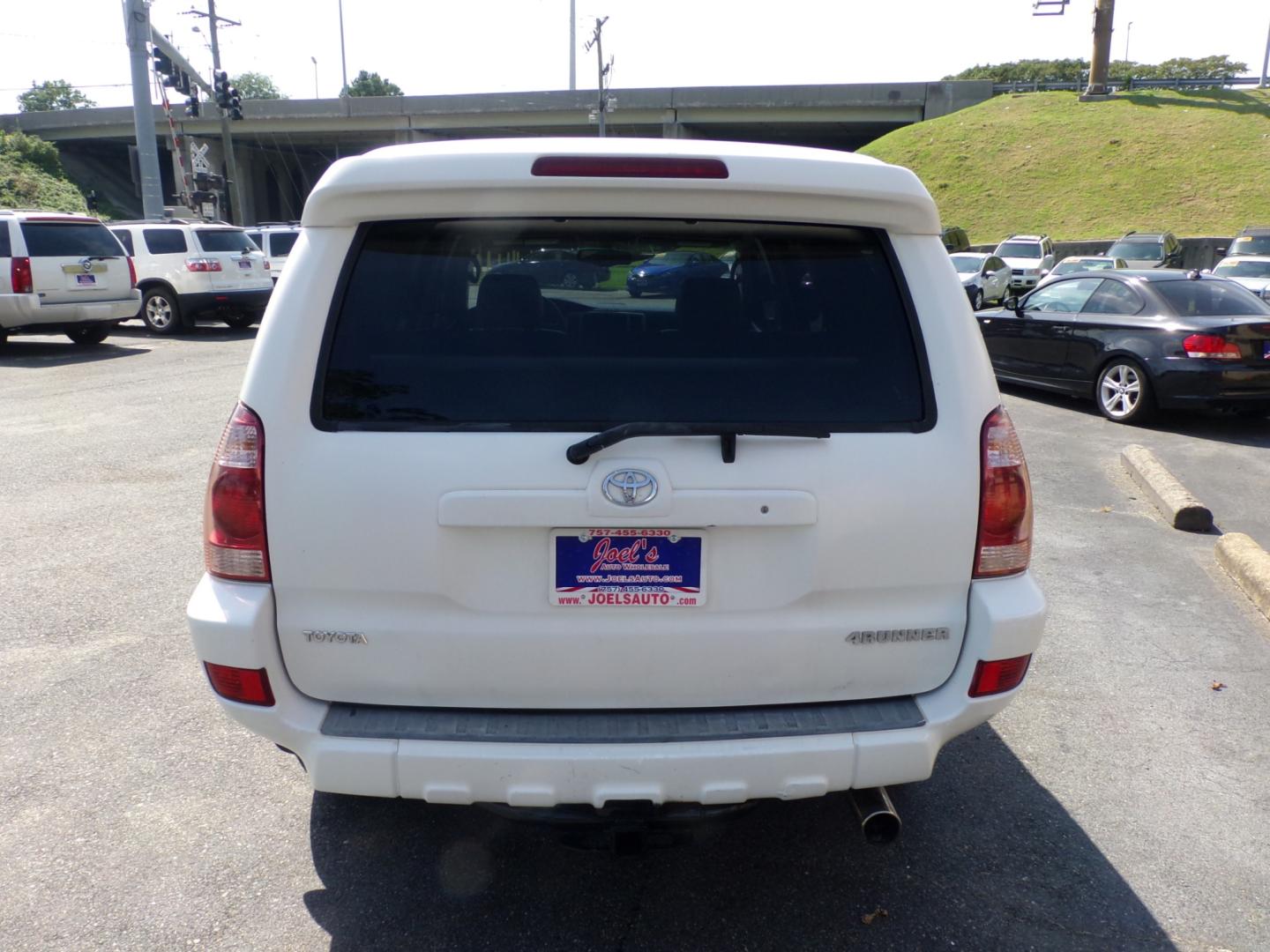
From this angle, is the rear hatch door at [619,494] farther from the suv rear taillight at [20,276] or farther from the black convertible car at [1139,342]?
the suv rear taillight at [20,276]

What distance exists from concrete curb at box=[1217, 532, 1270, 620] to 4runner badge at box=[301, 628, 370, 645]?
4759 millimetres

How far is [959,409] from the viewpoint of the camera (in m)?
2.56

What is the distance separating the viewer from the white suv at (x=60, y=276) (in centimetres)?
1454

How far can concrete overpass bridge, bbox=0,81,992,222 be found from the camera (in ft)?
199

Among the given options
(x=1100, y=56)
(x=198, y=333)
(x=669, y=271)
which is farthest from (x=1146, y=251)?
(x=1100, y=56)

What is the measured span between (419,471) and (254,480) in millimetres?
427

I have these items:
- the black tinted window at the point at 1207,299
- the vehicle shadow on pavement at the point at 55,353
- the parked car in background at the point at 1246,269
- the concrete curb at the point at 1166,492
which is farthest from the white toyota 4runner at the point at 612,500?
the parked car in background at the point at 1246,269

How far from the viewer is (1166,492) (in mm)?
7301

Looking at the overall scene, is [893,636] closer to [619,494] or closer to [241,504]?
[619,494]

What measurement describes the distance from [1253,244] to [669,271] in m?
27.2

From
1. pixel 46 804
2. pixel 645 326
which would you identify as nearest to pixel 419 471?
pixel 645 326

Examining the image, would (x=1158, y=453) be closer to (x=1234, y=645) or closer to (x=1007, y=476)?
(x=1234, y=645)

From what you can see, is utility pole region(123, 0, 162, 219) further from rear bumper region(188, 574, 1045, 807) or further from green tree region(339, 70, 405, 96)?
green tree region(339, 70, 405, 96)

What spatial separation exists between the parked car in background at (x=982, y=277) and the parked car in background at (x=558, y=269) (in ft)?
69.4
